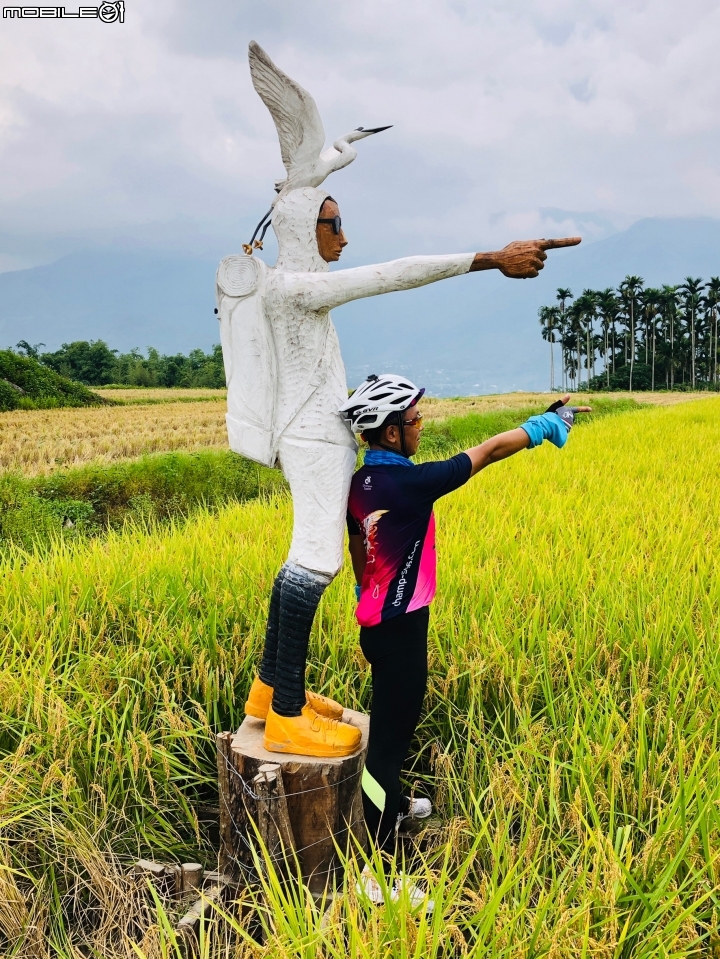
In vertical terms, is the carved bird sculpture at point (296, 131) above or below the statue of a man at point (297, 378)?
above

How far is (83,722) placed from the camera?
2.22 metres

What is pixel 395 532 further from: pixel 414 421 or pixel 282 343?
pixel 282 343

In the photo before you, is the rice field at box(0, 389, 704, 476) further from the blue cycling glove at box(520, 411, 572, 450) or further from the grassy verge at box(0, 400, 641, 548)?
the blue cycling glove at box(520, 411, 572, 450)

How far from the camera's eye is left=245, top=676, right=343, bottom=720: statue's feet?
212cm

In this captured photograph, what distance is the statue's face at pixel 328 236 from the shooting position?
203 cm

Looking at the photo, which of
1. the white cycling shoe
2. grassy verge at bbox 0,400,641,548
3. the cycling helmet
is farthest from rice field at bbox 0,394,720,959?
grassy verge at bbox 0,400,641,548

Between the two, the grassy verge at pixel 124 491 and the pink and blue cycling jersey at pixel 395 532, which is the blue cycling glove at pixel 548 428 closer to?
the pink and blue cycling jersey at pixel 395 532

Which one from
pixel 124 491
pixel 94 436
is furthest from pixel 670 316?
pixel 124 491

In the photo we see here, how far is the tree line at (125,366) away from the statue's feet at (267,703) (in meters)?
37.1

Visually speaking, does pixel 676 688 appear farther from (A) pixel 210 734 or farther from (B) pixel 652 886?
(A) pixel 210 734

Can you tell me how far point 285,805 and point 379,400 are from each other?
1.19 m

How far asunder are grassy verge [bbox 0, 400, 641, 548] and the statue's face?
416cm

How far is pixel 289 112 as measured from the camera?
6.51 feet

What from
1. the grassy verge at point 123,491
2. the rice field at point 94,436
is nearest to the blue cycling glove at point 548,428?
the grassy verge at point 123,491
